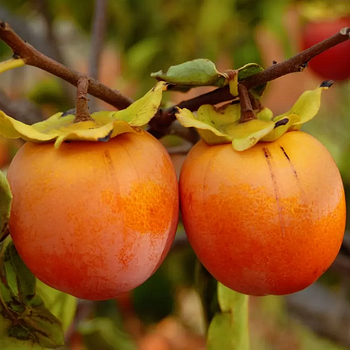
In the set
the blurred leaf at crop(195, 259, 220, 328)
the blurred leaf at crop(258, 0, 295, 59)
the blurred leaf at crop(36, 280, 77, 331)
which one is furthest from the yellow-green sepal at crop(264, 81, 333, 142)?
the blurred leaf at crop(258, 0, 295, 59)

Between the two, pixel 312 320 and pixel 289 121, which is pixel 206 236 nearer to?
pixel 289 121

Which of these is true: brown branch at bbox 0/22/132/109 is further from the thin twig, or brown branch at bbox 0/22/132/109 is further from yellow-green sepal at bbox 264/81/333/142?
the thin twig

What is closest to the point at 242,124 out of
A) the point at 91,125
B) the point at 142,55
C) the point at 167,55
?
the point at 91,125

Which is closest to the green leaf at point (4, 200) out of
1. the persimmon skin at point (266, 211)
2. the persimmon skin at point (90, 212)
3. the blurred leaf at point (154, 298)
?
the persimmon skin at point (90, 212)

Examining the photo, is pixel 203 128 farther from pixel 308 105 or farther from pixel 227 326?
pixel 227 326

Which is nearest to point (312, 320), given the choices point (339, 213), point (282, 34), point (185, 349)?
point (185, 349)

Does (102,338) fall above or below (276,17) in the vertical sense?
below

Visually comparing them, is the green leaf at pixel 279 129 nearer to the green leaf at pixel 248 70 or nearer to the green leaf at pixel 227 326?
the green leaf at pixel 248 70
